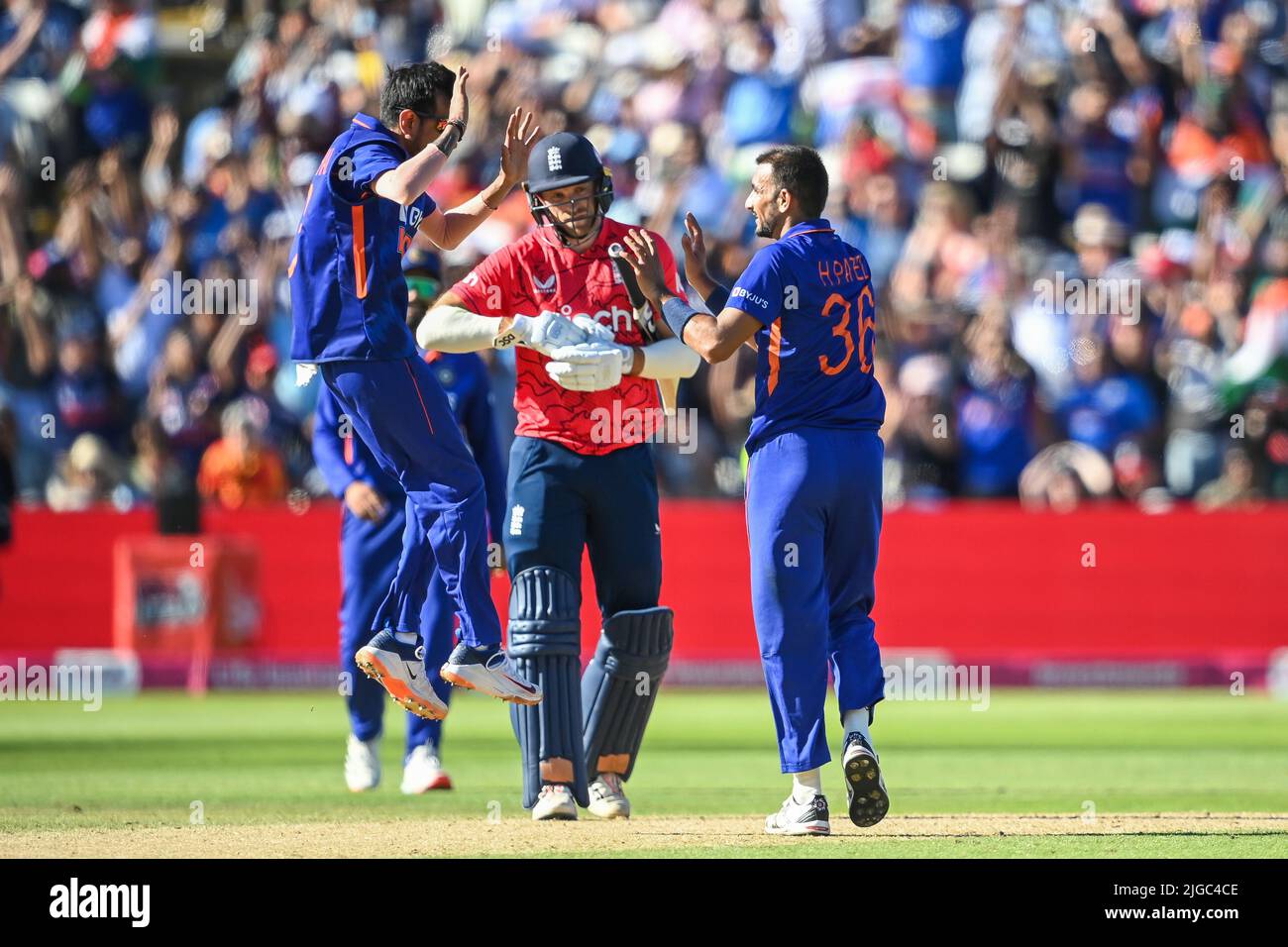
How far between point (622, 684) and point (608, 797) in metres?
0.54

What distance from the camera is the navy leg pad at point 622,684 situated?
10.0m

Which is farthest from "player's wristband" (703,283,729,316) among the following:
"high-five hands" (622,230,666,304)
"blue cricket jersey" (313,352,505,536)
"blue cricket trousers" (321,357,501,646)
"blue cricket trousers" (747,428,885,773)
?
"blue cricket jersey" (313,352,505,536)

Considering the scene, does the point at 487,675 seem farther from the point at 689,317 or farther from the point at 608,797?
the point at 689,317

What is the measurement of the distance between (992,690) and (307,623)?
21.4ft

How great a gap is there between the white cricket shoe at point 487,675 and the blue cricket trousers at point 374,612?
2.22 metres

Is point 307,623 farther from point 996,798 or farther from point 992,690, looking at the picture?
point 996,798

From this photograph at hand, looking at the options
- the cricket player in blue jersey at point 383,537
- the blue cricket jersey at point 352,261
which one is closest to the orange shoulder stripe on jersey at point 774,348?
the blue cricket jersey at point 352,261

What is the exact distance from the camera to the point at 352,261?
923 centimetres

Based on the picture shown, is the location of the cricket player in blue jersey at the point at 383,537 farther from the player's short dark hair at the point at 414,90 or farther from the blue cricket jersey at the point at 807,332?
the blue cricket jersey at the point at 807,332

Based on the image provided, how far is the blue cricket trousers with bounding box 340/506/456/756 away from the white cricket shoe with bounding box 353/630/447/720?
2077 millimetres

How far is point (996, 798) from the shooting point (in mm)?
11125

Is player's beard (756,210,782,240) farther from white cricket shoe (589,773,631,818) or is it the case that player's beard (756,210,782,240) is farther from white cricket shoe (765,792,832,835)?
white cricket shoe (589,773,631,818)

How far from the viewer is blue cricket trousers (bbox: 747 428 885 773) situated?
359 inches

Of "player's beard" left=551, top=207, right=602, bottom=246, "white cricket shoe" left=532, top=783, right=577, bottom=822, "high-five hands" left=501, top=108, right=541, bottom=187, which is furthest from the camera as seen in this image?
"player's beard" left=551, top=207, right=602, bottom=246
